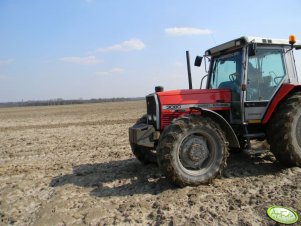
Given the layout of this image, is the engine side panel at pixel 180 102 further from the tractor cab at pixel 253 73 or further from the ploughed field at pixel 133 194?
the ploughed field at pixel 133 194

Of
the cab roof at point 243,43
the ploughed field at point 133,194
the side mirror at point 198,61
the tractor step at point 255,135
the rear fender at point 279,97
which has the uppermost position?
the cab roof at point 243,43

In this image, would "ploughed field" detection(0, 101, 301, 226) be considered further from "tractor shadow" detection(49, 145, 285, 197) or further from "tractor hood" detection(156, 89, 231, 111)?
"tractor hood" detection(156, 89, 231, 111)

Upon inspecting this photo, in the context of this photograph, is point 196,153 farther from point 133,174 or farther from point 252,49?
point 252,49

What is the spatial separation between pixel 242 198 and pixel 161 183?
1.53m

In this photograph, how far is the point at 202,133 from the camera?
5.82 m

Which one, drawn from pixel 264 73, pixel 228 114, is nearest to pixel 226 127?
pixel 228 114

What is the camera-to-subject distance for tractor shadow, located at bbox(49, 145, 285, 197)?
232 inches

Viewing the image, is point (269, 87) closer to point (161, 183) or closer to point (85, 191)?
point (161, 183)

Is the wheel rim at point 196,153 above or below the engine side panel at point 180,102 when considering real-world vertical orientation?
below

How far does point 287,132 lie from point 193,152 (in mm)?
1866

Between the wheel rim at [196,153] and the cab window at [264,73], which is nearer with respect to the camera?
the wheel rim at [196,153]

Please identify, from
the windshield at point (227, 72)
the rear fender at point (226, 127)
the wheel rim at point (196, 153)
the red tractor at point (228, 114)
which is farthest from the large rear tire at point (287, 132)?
the wheel rim at point (196, 153)

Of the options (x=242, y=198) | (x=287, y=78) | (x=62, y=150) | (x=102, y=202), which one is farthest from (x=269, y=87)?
(x=62, y=150)

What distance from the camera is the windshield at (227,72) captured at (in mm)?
6648
